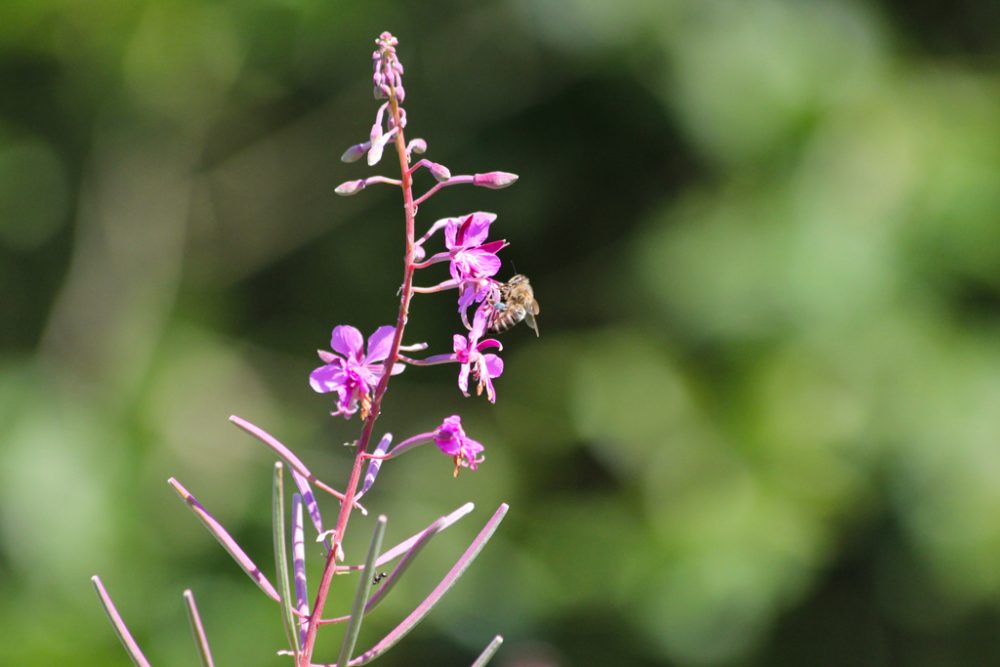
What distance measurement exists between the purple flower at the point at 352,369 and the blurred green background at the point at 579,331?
273cm

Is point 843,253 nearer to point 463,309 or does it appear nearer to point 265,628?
point 265,628

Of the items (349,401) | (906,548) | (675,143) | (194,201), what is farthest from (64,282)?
(349,401)

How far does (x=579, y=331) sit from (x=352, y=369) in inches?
173

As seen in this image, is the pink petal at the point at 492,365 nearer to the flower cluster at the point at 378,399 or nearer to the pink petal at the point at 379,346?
the flower cluster at the point at 378,399

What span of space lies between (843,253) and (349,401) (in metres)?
3.65

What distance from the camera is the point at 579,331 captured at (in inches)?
219

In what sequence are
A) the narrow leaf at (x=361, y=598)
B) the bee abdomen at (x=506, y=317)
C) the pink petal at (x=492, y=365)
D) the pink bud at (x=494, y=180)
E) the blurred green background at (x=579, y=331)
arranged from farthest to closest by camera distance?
the blurred green background at (x=579, y=331) → the bee abdomen at (x=506, y=317) → the pink petal at (x=492, y=365) → the pink bud at (x=494, y=180) → the narrow leaf at (x=361, y=598)

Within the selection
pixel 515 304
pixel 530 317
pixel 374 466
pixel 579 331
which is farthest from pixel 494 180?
pixel 579 331

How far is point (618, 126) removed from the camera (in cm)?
572

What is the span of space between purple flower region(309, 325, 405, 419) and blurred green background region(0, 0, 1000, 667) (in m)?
2.73

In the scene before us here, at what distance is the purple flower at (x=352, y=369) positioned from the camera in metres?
1.21

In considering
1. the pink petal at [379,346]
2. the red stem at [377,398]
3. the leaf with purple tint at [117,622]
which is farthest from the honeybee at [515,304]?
the leaf with purple tint at [117,622]

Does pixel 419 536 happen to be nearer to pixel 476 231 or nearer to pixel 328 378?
pixel 328 378

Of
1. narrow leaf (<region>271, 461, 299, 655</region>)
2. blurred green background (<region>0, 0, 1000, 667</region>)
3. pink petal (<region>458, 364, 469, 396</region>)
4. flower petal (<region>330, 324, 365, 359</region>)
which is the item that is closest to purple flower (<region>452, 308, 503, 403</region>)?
pink petal (<region>458, 364, 469, 396</region>)
